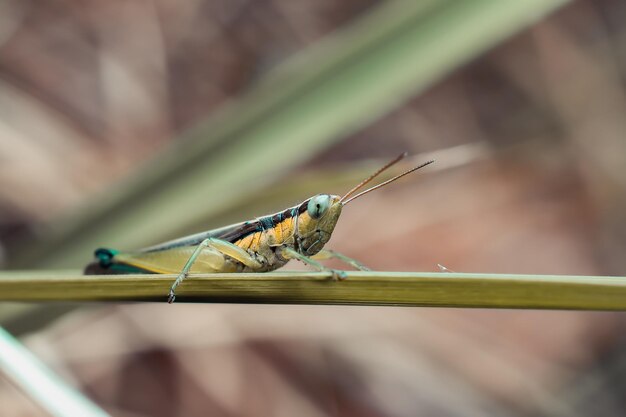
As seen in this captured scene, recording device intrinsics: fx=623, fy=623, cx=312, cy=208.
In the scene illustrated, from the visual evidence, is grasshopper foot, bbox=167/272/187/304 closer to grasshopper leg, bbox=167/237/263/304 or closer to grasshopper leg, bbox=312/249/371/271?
grasshopper leg, bbox=167/237/263/304

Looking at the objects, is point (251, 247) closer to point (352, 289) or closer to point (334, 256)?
point (334, 256)

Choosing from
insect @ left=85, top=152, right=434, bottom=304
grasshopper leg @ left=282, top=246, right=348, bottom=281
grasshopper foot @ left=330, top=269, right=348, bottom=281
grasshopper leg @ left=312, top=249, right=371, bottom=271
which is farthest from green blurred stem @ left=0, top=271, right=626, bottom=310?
grasshopper leg @ left=312, top=249, right=371, bottom=271

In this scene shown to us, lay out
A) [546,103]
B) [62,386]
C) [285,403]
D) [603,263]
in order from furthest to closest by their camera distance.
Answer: [546,103]
[603,263]
[285,403]
[62,386]

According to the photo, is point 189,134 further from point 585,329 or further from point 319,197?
point 585,329

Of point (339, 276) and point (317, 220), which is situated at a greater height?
point (317, 220)

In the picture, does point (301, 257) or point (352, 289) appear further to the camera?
point (301, 257)

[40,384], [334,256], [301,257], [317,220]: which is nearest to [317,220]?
[317,220]

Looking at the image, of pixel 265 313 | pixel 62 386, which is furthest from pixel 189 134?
pixel 265 313

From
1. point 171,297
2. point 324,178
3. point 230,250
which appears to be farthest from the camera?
point 324,178
